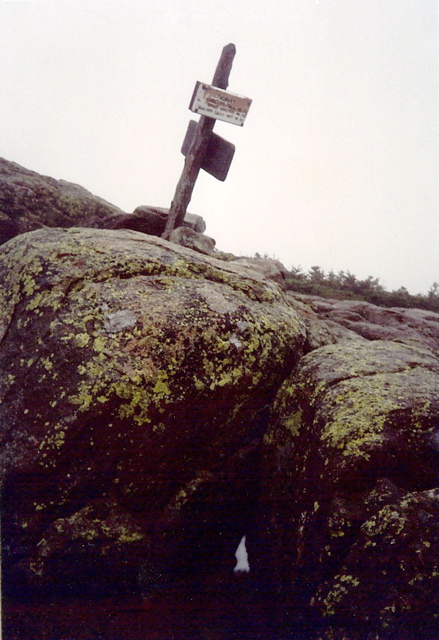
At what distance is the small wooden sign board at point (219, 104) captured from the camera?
938cm

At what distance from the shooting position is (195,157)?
1030cm

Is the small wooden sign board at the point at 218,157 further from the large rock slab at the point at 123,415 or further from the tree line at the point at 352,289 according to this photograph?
the large rock slab at the point at 123,415

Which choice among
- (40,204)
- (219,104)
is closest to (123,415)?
(40,204)

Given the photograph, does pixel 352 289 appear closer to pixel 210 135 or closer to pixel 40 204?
pixel 210 135

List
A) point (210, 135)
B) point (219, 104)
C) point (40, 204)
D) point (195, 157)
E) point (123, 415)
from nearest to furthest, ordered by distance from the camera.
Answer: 1. point (123, 415)
2. point (219, 104)
3. point (40, 204)
4. point (210, 135)
5. point (195, 157)

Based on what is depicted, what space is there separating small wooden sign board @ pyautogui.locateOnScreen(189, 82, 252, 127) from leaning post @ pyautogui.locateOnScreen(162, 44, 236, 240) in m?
0.42

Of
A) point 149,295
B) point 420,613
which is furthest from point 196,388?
point 420,613

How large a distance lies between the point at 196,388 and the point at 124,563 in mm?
1516

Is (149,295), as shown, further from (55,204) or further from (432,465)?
(55,204)

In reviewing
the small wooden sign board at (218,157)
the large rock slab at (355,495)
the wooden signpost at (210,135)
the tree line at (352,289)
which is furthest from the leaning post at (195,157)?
the large rock slab at (355,495)

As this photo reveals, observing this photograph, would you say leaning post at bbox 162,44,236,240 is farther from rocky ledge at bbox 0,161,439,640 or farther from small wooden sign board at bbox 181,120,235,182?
rocky ledge at bbox 0,161,439,640

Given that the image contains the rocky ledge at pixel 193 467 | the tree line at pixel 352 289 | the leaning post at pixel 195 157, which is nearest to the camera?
the rocky ledge at pixel 193 467

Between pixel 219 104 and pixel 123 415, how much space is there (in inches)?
326

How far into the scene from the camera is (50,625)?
312cm
